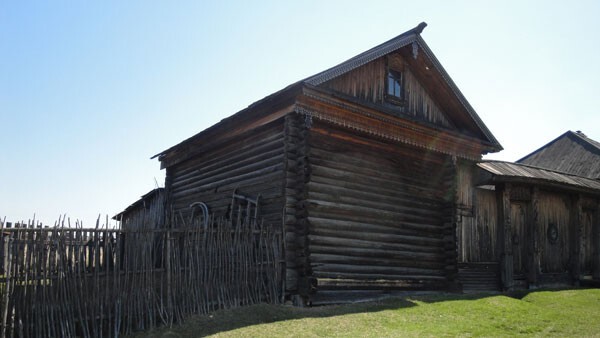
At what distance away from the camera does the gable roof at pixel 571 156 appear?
25766mm

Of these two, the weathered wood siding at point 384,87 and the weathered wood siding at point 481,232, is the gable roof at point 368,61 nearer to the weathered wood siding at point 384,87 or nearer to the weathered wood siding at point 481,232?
the weathered wood siding at point 384,87

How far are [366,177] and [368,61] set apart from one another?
10.1 feet

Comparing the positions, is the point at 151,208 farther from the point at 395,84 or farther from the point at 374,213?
the point at 395,84

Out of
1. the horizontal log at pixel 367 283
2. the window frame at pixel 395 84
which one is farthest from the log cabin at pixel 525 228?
the window frame at pixel 395 84

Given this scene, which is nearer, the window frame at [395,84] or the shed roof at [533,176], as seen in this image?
the window frame at [395,84]

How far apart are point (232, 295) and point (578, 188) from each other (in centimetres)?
1512

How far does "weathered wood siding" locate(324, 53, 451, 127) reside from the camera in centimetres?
1369

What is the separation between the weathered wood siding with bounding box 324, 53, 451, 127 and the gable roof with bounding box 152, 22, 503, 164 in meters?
0.44

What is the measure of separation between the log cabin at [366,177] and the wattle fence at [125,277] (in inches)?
41.3

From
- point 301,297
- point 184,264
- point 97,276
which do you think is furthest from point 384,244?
point 97,276

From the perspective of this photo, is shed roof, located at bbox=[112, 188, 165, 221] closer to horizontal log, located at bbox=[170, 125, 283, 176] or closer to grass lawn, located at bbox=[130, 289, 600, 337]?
horizontal log, located at bbox=[170, 125, 283, 176]

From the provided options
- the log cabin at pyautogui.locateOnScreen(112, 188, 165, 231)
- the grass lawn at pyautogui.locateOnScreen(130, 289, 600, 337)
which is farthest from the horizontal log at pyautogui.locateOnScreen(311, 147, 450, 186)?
the log cabin at pyautogui.locateOnScreen(112, 188, 165, 231)

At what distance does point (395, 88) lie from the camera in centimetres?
1523

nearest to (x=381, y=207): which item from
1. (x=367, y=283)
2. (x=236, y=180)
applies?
(x=367, y=283)
